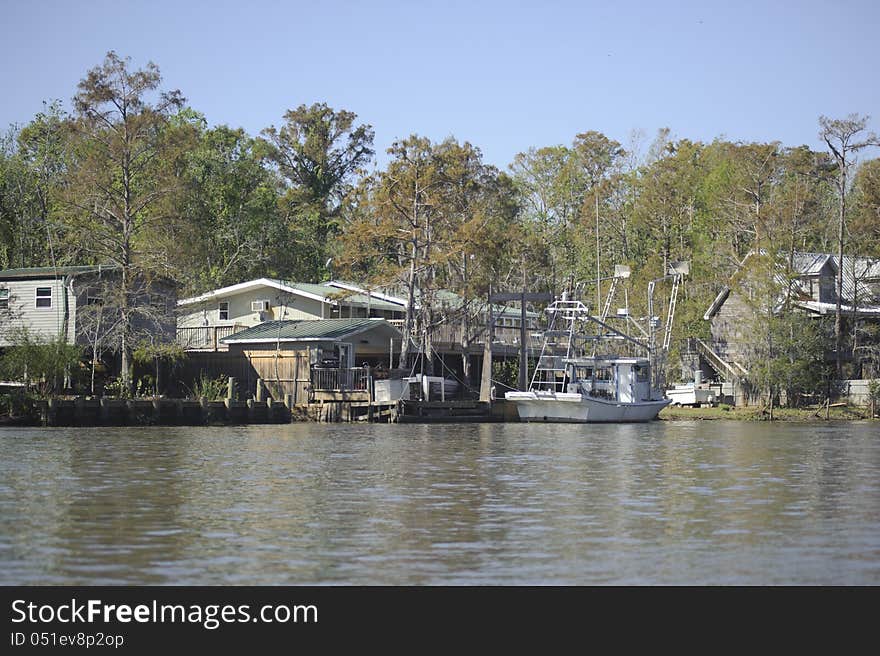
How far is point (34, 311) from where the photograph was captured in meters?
53.5

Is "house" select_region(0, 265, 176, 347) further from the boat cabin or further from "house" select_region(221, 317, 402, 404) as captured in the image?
the boat cabin

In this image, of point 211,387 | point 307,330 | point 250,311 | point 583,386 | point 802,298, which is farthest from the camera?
point 802,298

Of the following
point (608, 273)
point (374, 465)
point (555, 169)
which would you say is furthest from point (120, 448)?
point (555, 169)

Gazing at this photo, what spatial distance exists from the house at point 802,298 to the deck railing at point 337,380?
21099mm

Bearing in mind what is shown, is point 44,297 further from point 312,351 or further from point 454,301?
point 454,301

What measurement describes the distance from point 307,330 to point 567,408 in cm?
1294

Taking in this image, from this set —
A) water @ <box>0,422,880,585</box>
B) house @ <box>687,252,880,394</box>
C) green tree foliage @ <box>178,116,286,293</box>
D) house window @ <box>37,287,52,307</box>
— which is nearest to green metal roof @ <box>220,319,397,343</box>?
house window @ <box>37,287,52,307</box>

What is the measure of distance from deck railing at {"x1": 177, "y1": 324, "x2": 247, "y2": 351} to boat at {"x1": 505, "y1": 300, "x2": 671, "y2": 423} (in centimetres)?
1592

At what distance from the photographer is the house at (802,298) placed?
63.9 m

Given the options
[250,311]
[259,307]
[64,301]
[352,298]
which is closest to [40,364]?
[64,301]

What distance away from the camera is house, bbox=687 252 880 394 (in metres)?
63.9

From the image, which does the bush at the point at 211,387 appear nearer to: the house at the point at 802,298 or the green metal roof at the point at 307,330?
the green metal roof at the point at 307,330

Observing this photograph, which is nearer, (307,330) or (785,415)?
(307,330)

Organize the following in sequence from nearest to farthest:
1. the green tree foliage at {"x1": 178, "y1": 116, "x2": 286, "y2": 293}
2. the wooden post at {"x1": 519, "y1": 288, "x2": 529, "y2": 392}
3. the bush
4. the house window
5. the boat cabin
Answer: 1. the bush
2. the house window
3. the boat cabin
4. the wooden post at {"x1": 519, "y1": 288, "x2": 529, "y2": 392}
5. the green tree foliage at {"x1": 178, "y1": 116, "x2": 286, "y2": 293}
